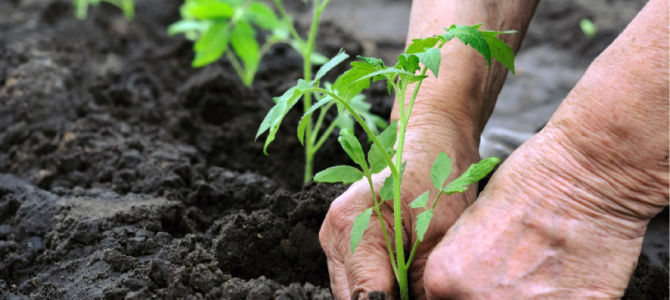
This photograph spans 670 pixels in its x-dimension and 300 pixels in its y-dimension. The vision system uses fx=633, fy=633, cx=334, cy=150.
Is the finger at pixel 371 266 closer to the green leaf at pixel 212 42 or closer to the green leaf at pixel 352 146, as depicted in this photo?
the green leaf at pixel 352 146

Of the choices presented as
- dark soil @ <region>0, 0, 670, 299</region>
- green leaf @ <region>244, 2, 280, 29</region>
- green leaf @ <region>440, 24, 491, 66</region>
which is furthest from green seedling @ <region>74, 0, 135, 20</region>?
green leaf @ <region>440, 24, 491, 66</region>

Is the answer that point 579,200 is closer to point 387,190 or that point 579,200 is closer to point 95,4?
point 387,190

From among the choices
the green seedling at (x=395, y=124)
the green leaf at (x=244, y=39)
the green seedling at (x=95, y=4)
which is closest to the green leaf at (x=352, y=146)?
the green seedling at (x=395, y=124)

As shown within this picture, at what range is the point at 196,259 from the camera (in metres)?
1.60

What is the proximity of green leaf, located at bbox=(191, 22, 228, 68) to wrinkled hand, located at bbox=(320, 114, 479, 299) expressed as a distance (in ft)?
5.15

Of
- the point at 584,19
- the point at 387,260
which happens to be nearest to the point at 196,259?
the point at 387,260

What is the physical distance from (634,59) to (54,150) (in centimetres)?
226

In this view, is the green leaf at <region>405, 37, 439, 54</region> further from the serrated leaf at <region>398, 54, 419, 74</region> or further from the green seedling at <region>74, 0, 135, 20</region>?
the green seedling at <region>74, 0, 135, 20</region>

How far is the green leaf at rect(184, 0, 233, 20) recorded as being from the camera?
2.93 metres

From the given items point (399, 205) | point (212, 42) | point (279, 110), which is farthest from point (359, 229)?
point (212, 42)

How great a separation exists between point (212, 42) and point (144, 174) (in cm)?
86

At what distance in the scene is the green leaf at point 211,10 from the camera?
2.93 meters

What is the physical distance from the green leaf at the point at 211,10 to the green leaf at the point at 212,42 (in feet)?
0.17

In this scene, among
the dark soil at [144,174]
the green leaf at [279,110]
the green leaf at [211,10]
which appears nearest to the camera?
the green leaf at [279,110]
